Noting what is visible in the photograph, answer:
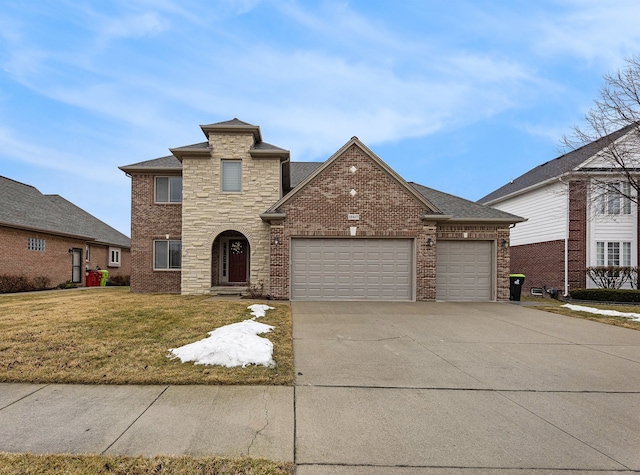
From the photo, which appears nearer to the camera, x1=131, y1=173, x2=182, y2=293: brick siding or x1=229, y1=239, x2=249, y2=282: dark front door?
x1=131, y1=173, x2=182, y2=293: brick siding

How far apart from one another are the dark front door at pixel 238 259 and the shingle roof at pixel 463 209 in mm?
8663

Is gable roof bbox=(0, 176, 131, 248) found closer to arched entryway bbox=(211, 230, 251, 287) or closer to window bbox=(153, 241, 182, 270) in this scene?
window bbox=(153, 241, 182, 270)

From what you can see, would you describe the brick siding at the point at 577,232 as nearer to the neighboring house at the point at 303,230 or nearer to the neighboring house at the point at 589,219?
the neighboring house at the point at 589,219

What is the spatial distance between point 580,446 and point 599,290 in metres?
16.3

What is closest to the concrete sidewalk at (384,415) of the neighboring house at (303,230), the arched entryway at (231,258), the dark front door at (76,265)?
the neighboring house at (303,230)

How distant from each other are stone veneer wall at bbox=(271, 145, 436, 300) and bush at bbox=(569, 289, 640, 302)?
27.2 ft

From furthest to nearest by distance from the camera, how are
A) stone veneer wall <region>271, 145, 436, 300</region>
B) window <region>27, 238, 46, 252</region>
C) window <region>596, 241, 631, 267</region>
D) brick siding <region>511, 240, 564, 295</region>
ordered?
window <region>27, 238, 46, 252</region>
brick siding <region>511, 240, 564, 295</region>
window <region>596, 241, 631, 267</region>
stone veneer wall <region>271, 145, 436, 300</region>

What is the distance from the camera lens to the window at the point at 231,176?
15.7 meters

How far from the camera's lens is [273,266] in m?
13.8

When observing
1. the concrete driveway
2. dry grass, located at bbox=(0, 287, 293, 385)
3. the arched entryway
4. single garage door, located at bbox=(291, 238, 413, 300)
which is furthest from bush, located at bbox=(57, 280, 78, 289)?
the concrete driveway

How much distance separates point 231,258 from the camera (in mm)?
16969

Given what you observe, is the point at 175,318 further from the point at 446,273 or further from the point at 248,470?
the point at 446,273

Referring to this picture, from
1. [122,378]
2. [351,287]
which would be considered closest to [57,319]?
[122,378]

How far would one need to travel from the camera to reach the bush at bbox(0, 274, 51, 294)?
1703 centimetres
